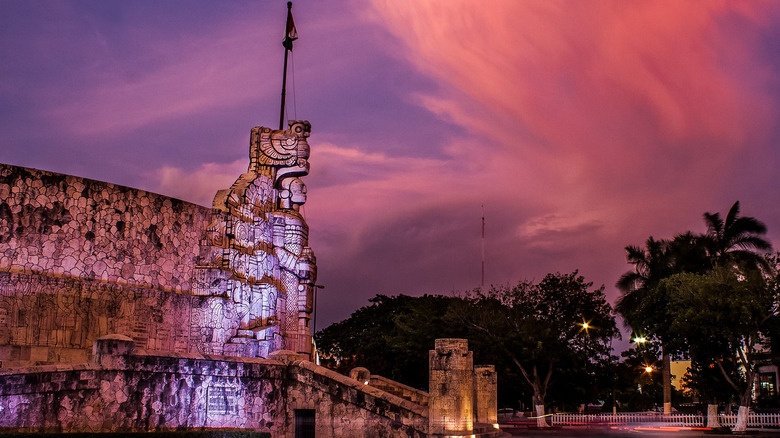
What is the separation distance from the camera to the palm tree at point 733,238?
39.2 m

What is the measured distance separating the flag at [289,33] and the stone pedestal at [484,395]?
48.7 feet

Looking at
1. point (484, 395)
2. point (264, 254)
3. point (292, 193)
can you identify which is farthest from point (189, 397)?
point (484, 395)

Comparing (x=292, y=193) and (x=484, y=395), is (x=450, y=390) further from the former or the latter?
(x=292, y=193)

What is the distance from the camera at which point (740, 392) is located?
31.4 metres

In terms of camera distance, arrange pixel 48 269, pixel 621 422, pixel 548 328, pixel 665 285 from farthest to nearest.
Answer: pixel 621 422
pixel 548 328
pixel 665 285
pixel 48 269

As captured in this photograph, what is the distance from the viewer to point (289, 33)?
30.8 meters

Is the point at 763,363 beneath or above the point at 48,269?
beneath

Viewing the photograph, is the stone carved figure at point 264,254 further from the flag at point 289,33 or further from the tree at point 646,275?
the tree at point 646,275

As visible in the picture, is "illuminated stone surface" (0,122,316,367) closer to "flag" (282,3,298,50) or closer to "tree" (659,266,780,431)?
"flag" (282,3,298,50)

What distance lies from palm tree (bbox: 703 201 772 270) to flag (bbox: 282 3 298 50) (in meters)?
23.9

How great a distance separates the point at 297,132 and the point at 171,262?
7463 millimetres

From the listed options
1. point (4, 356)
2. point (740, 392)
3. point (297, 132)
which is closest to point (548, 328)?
point (740, 392)

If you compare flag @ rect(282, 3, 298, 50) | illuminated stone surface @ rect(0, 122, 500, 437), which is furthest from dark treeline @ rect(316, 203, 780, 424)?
flag @ rect(282, 3, 298, 50)

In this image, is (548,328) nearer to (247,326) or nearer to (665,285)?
(665,285)
